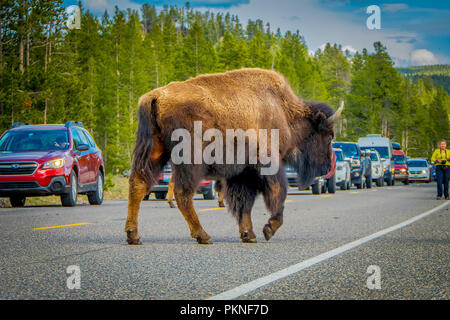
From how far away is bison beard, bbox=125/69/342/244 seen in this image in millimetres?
6930

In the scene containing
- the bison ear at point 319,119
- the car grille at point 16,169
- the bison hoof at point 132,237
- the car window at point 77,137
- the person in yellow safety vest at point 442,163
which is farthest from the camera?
the person in yellow safety vest at point 442,163

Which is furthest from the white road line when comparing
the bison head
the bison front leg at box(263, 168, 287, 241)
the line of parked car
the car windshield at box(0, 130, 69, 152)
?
the line of parked car

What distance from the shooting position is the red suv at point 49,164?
13.5 m

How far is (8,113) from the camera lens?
2491cm

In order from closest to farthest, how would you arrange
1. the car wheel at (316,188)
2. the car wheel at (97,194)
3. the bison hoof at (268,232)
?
the bison hoof at (268,232), the car wheel at (97,194), the car wheel at (316,188)

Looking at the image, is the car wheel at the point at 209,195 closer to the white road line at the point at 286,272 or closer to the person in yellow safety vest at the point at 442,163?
the person in yellow safety vest at the point at 442,163

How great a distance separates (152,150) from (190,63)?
59935mm

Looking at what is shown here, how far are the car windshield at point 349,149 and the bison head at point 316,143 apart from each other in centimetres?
2016

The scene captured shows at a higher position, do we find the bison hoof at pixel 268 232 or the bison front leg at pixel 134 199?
the bison front leg at pixel 134 199

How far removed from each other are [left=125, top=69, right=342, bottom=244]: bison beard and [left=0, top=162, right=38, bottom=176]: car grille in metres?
7.19

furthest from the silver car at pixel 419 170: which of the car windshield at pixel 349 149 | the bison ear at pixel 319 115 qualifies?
the bison ear at pixel 319 115

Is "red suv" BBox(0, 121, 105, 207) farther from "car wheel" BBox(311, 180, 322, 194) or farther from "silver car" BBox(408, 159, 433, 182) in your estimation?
"silver car" BBox(408, 159, 433, 182)

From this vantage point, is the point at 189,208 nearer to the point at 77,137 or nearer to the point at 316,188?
the point at 77,137
